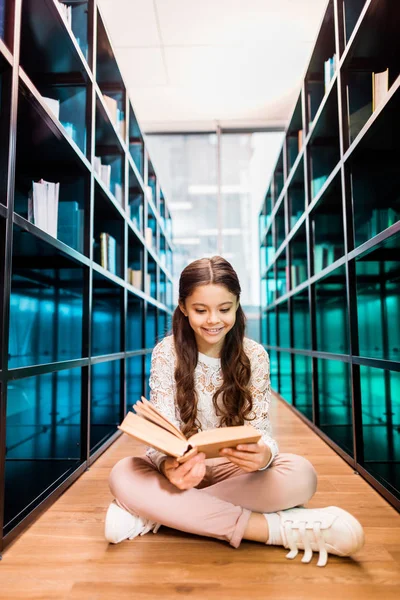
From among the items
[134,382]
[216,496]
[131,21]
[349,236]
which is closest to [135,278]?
[134,382]

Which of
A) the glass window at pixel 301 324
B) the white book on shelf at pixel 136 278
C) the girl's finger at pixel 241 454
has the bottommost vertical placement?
the girl's finger at pixel 241 454

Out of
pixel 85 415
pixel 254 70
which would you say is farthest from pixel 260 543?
pixel 254 70

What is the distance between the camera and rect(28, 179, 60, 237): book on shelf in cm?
155

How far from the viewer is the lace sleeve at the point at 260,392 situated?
123 cm

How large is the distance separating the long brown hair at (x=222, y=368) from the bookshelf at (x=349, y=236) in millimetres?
456

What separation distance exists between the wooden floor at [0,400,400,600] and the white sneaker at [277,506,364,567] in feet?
0.09

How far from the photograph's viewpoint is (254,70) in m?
3.72

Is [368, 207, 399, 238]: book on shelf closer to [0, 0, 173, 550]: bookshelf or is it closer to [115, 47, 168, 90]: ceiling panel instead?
[0, 0, 173, 550]: bookshelf

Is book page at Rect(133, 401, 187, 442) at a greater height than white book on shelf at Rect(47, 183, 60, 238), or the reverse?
white book on shelf at Rect(47, 183, 60, 238)

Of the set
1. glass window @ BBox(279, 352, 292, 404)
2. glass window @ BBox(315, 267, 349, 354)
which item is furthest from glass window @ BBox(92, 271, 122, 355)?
glass window @ BBox(279, 352, 292, 404)

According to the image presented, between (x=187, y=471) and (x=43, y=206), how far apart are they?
3.53 ft

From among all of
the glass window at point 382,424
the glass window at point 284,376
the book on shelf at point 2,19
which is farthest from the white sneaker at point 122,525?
the glass window at point 284,376

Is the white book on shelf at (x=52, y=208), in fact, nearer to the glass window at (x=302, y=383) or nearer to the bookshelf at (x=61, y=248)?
the bookshelf at (x=61, y=248)

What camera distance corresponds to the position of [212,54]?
11.5 ft
